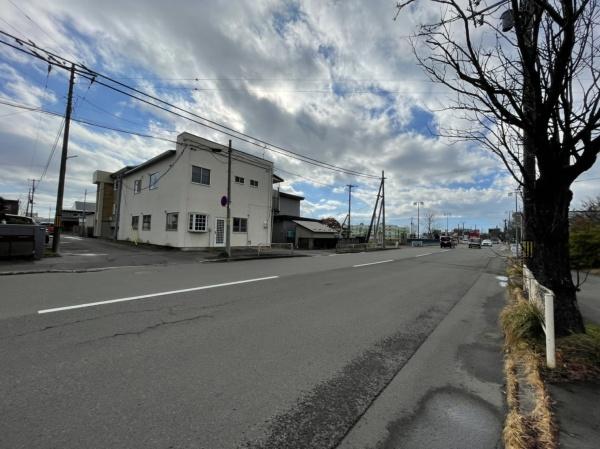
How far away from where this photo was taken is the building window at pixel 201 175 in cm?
2298

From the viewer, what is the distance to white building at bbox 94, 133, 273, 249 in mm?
22531

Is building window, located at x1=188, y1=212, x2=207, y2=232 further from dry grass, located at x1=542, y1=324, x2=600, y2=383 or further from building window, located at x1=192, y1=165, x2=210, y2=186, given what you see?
dry grass, located at x1=542, y1=324, x2=600, y2=383

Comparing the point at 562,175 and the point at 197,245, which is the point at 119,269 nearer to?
the point at 197,245

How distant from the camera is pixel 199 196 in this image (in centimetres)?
2309

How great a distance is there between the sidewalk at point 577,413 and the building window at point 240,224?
77.5ft

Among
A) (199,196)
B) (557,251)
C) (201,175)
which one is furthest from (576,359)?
(201,175)

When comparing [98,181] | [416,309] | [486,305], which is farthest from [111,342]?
[98,181]

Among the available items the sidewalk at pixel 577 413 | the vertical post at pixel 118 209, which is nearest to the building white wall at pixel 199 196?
the vertical post at pixel 118 209

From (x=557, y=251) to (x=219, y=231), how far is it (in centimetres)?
2201

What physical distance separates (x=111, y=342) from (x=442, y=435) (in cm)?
418

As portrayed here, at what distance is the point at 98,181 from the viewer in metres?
38.0

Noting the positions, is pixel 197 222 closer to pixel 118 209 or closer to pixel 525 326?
pixel 118 209

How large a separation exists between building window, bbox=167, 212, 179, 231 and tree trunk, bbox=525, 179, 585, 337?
21368 millimetres

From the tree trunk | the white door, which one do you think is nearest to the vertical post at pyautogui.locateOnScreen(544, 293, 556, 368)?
the tree trunk
